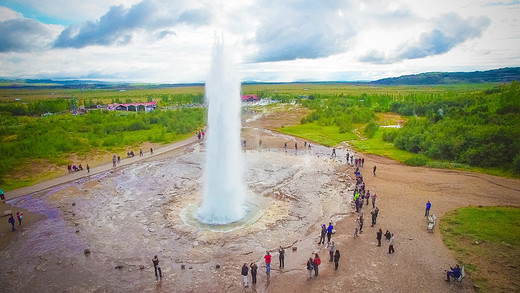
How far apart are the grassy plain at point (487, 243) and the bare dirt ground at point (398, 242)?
0.69 metres

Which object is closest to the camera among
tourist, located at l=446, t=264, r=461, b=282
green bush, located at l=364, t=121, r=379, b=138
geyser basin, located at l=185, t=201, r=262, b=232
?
tourist, located at l=446, t=264, r=461, b=282

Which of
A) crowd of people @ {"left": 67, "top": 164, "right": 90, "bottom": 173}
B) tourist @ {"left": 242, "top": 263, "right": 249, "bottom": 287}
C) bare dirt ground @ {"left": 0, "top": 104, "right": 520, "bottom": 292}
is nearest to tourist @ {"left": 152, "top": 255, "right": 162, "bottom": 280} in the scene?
bare dirt ground @ {"left": 0, "top": 104, "right": 520, "bottom": 292}

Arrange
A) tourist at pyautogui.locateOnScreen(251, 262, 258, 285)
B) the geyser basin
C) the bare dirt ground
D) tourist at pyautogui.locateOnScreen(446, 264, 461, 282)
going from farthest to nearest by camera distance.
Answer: the geyser basin
the bare dirt ground
tourist at pyautogui.locateOnScreen(251, 262, 258, 285)
tourist at pyautogui.locateOnScreen(446, 264, 461, 282)

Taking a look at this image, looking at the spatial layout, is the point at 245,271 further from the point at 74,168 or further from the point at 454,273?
the point at 74,168

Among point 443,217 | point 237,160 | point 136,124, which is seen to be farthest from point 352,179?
point 136,124

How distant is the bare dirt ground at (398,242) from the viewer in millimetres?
14852

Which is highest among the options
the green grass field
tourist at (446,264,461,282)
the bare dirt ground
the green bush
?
the green bush

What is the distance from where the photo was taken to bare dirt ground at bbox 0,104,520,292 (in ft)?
48.7

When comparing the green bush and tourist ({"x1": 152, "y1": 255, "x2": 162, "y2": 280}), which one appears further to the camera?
the green bush

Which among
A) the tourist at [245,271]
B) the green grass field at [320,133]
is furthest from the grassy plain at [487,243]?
the green grass field at [320,133]

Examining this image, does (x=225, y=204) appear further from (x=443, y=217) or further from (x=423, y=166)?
(x=423, y=166)

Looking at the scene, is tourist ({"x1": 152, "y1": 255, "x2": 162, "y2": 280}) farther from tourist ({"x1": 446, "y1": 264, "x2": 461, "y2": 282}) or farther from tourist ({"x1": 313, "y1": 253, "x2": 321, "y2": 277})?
tourist ({"x1": 446, "y1": 264, "x2": 461, "y2": 282})

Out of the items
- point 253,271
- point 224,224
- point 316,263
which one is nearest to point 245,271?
point 253,271

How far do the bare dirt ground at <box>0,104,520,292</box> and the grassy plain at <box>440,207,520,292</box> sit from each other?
686 millimetres
